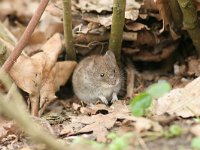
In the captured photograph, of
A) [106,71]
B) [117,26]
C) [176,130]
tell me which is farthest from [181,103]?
[106,71]

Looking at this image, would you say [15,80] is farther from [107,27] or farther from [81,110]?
[107,27]

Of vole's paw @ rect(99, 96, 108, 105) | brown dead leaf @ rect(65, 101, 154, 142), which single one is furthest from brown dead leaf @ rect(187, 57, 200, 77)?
brown dead leaf @ rect(65, 101, 154, 142)

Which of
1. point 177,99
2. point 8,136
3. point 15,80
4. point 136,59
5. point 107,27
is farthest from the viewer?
point 136,59

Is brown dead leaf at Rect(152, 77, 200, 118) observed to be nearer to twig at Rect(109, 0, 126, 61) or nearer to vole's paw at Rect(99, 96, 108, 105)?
twig at Rect(109, 0, 126, 61)

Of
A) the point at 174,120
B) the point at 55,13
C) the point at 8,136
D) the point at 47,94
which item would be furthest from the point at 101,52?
the point at 174,120

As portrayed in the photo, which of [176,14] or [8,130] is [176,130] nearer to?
[8,130]

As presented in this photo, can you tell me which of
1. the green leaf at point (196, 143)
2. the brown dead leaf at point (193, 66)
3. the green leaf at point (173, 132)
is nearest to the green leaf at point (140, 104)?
the green leaf at point (173, 132)
